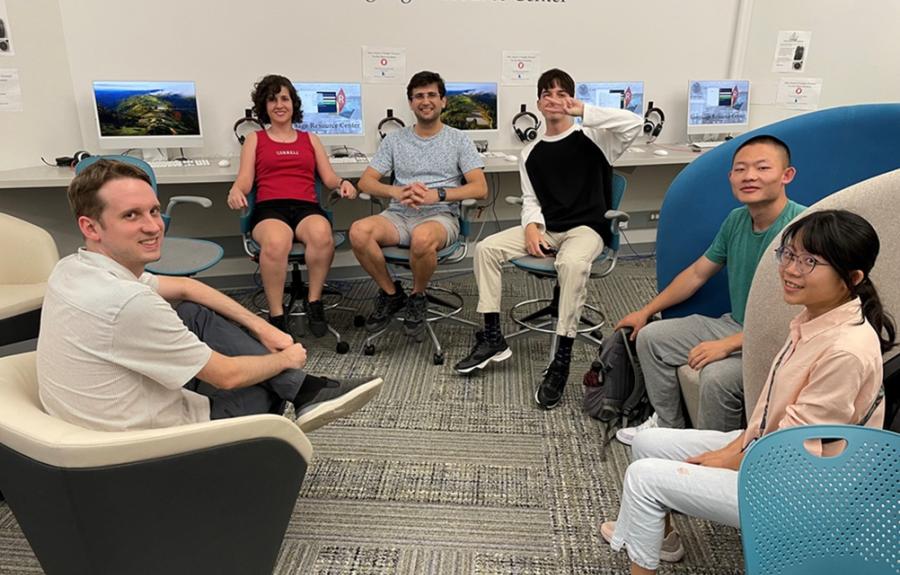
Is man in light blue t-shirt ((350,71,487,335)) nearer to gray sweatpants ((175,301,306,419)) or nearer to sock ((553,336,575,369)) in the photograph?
sock ((553,336,575,369))

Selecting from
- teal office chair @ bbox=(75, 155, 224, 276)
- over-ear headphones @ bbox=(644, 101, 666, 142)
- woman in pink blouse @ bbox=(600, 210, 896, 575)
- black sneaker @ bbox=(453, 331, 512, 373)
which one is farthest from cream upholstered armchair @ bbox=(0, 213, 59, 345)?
over-ear headphones @ bbox=(644, 101, 666, 142)

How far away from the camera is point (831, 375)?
1.25 meters

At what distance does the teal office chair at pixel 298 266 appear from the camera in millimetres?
2971

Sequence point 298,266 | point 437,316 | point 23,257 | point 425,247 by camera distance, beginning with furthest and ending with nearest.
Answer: point 298,266 < point 437,316 < point 425,247 < point 23,257

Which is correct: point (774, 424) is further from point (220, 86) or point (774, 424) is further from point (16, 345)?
point (220, 86)

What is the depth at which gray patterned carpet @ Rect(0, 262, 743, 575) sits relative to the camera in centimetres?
174

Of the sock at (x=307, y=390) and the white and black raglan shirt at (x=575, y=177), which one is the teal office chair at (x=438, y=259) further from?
the sock at (x=307, y=390)

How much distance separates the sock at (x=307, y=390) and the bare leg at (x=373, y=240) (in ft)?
3.69

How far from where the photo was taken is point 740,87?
408cm

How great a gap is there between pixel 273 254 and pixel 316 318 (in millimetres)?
402

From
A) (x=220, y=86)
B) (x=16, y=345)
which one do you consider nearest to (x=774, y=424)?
(x=16, y=345)

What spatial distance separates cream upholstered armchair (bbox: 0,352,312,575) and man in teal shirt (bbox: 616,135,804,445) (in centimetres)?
120

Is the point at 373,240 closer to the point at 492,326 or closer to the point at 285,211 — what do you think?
the point at 285,211

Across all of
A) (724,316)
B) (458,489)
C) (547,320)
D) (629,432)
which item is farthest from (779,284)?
(547,320)
